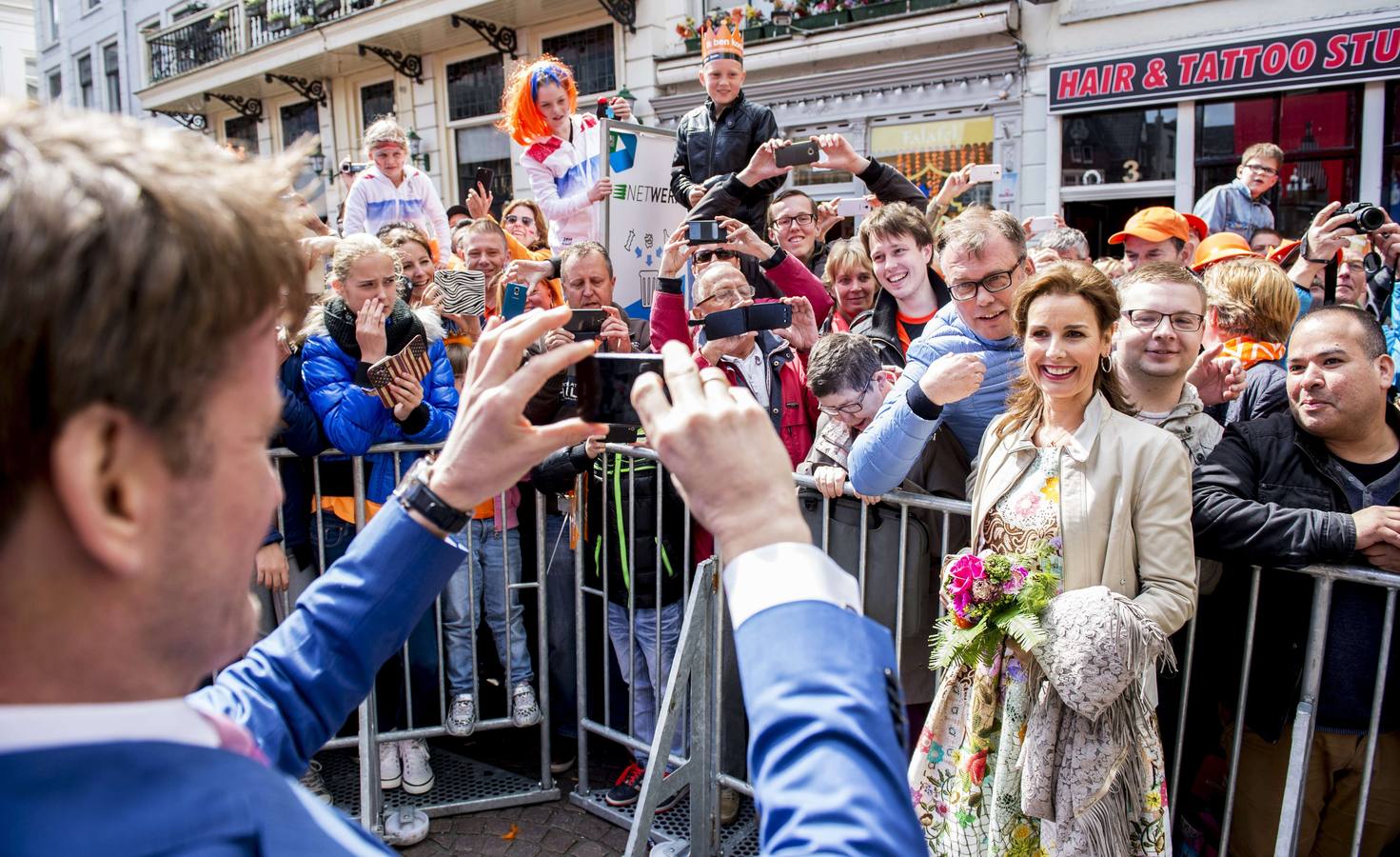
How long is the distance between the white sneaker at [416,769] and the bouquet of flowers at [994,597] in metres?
2.51

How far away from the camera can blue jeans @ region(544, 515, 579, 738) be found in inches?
165

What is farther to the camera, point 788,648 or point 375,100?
point 375,100

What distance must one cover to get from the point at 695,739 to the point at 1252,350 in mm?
2565

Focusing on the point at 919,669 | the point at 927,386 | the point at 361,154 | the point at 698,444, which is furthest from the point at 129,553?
the point at 361,154

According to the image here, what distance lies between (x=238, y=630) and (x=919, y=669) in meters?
2.65

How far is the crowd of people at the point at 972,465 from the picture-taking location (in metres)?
2.44

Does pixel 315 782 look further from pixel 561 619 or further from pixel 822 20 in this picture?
pixel 822 20

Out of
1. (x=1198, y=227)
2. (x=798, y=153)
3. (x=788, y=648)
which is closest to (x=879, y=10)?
(x=1198, y=227)

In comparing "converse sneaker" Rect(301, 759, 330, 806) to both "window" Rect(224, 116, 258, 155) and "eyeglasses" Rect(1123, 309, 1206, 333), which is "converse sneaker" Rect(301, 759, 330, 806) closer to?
"eyeglasses" Rect(1123, 309, 1206, 333)

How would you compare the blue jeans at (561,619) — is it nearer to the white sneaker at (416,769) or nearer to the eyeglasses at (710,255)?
the white sneaker at (416,769)

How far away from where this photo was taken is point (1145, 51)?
10.6m

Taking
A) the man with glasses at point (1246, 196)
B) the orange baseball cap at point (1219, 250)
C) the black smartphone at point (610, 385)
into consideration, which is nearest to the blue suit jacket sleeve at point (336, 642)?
the black smartphone at point (610, 385)

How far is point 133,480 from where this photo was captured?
77cm

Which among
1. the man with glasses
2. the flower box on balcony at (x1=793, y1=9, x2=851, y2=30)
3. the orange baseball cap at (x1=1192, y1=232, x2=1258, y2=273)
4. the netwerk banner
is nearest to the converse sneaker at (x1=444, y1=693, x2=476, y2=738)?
the orange baseball cap at (x1=1192, y1=232, x2=1258, y2=273)
